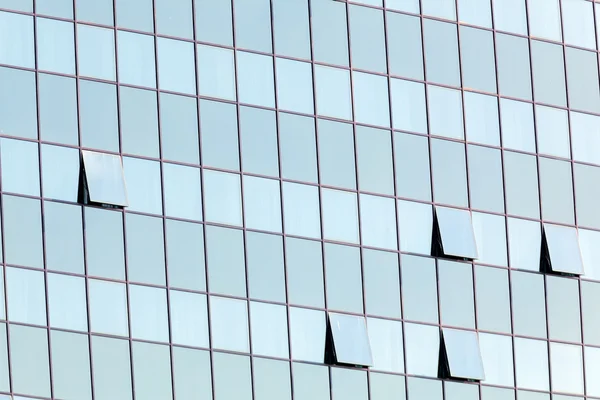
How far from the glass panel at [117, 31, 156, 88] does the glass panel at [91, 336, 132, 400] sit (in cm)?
671

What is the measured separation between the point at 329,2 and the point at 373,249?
6673 mm

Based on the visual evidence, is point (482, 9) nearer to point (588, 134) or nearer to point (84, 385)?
point (588, 134)

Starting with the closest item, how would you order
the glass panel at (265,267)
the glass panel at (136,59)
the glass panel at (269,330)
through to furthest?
the glass panel at (269,330) < the glass panel at (136,59) < the glass panel at (265,267)

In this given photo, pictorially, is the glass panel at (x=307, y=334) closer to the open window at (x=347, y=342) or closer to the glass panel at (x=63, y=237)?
the open window at (x=347, y=342)

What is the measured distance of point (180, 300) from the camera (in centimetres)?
5294

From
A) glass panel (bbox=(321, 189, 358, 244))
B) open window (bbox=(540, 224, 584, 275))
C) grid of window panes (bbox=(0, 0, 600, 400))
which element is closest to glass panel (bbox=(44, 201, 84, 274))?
grid of window panes (bbox=(0, 0, 600, 400))

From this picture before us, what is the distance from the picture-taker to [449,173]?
58.1 m

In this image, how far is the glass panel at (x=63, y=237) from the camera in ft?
169

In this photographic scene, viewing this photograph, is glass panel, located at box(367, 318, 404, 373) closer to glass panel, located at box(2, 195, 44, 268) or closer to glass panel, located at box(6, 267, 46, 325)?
glass panel, located at box(6, 267, 46, 325)

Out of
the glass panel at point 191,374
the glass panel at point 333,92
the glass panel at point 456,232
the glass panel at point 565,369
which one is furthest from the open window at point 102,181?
the glass panel at point 565,369

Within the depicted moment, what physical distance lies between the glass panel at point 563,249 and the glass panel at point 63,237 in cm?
1379

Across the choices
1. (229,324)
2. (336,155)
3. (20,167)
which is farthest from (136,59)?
(229,324)

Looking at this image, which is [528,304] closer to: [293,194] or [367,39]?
[293,194]

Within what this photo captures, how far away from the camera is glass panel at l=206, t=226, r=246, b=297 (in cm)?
5353
